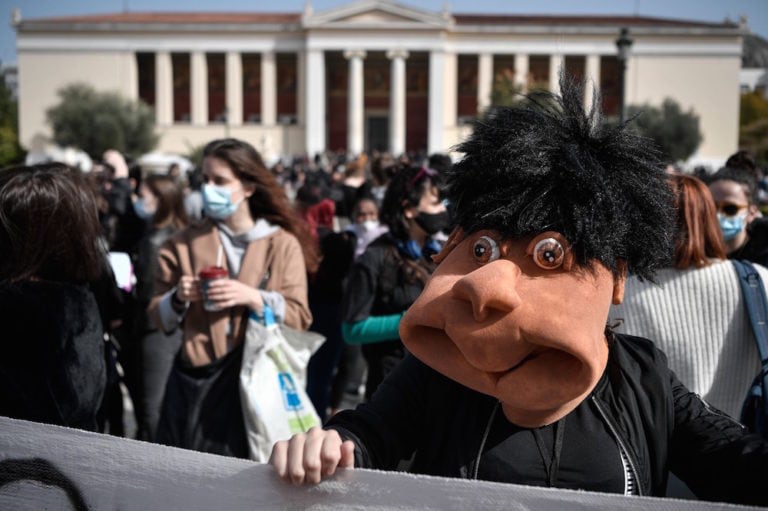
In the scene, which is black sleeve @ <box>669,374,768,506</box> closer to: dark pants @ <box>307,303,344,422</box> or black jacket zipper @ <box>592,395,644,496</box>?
black jacket zipper @ <box>592,395,644,496</box>

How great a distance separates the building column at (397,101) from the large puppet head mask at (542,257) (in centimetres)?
5036

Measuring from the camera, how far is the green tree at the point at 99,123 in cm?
4159

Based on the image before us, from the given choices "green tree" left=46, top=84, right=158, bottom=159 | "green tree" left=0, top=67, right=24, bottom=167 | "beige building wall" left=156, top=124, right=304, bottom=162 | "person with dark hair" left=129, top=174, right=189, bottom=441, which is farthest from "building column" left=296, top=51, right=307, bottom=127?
"person with dark hair" left=129, top=174, right=189, bottom=441

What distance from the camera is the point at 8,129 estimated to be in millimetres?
48750

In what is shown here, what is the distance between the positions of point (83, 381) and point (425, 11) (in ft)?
172

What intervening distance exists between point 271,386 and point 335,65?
5518 cm

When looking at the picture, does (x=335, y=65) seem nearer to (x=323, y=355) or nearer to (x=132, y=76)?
(x=132, y=76)

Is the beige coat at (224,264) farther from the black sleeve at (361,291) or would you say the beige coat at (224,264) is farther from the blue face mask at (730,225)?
the blue face mask at (730,225)

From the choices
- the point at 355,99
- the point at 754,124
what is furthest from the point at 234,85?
the point at 754,124

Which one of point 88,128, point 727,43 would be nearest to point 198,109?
point 88,128

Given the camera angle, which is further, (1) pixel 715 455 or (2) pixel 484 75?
(2) pixel 484 75

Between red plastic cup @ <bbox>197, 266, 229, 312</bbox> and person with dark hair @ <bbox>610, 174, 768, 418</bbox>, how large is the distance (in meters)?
1.43

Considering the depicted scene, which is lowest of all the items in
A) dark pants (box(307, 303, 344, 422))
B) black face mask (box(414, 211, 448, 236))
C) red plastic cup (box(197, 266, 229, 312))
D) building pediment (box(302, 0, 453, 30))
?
dark pants (box(307, 303, 344, 422))

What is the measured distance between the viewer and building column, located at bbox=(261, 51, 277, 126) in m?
53.5
